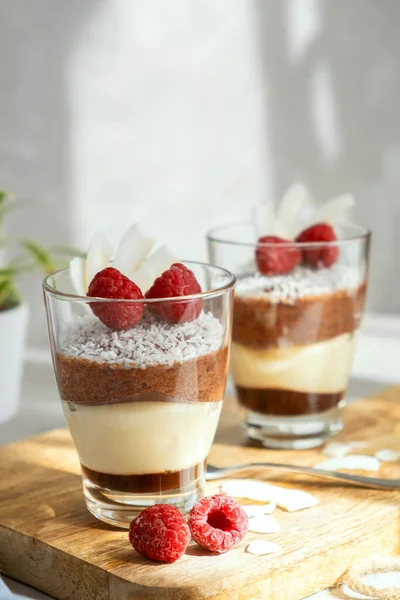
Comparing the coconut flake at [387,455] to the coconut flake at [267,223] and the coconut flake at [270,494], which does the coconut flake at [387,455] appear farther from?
the coconut flake at [267,223]

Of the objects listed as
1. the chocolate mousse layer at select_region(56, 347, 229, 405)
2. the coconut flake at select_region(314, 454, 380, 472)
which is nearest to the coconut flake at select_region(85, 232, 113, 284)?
the chocolate mousse layer at select_region(56, 347, 229, 405)

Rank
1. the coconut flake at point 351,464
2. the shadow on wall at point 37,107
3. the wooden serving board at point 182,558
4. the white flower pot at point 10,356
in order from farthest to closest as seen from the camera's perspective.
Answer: the shadow on wall at point 37,107
the white flower pot at point 10,356
the coconut flake at point 351,464
the wooden serving board at point 182,558

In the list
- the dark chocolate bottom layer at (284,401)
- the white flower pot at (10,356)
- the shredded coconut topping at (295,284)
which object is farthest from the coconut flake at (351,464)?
the white flower pot at (10,356)

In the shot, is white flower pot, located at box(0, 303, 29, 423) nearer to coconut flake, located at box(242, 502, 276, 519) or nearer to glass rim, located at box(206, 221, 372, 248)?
glass rim, located at box(206, 221, 372, 248)

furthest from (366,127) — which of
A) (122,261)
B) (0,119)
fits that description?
(122,261)

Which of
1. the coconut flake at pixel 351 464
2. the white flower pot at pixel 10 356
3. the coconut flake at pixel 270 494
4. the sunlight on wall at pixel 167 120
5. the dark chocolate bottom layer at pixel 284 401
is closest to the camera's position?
the coconut flake at pixel 270 494

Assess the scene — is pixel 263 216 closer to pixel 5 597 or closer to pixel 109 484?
pixel 109 484
